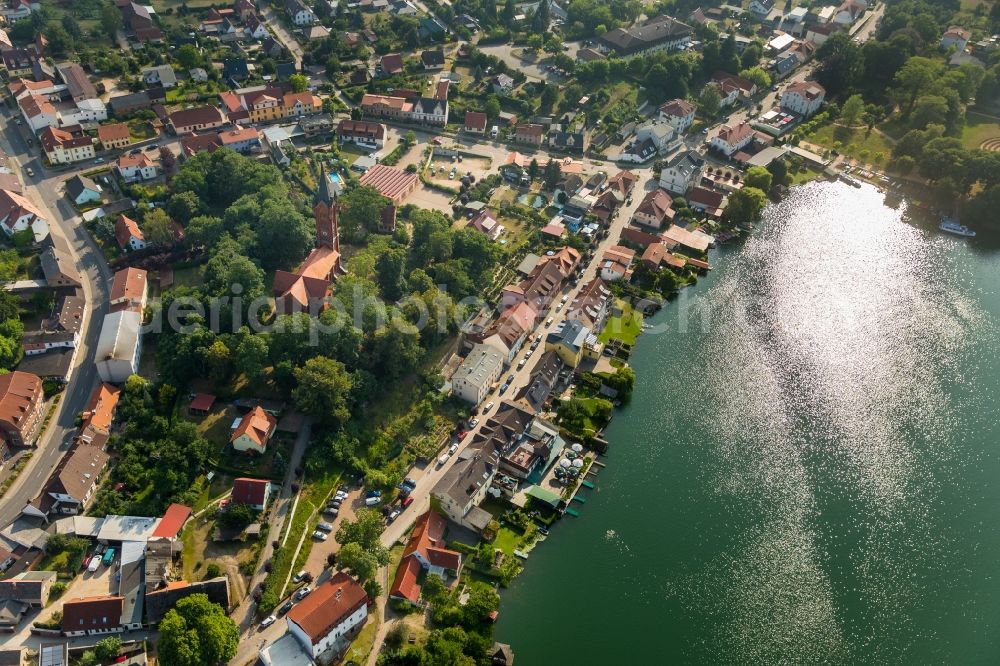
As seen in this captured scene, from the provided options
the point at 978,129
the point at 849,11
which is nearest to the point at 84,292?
the point at 978,129

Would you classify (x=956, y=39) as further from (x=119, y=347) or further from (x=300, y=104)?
(x=119, y=347)

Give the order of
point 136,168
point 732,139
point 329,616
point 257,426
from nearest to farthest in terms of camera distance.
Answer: point 329,616 < point 257,426 < point 136,168 < point 732,139

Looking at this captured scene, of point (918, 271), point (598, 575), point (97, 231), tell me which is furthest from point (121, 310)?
point (918, 271)

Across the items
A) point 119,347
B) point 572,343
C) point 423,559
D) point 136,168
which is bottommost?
point 423,559

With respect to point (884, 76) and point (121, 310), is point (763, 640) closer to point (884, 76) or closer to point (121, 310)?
point (121, 310)

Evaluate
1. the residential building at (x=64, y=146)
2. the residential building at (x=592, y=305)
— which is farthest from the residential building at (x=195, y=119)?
the residential building at (x=592, y=305)

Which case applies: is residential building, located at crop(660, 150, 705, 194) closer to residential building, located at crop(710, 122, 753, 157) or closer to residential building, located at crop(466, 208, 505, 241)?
residential building, located at crop(710, 122, 753, 157)

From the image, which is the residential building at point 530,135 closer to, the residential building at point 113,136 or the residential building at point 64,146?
the residential building at point 113,136
